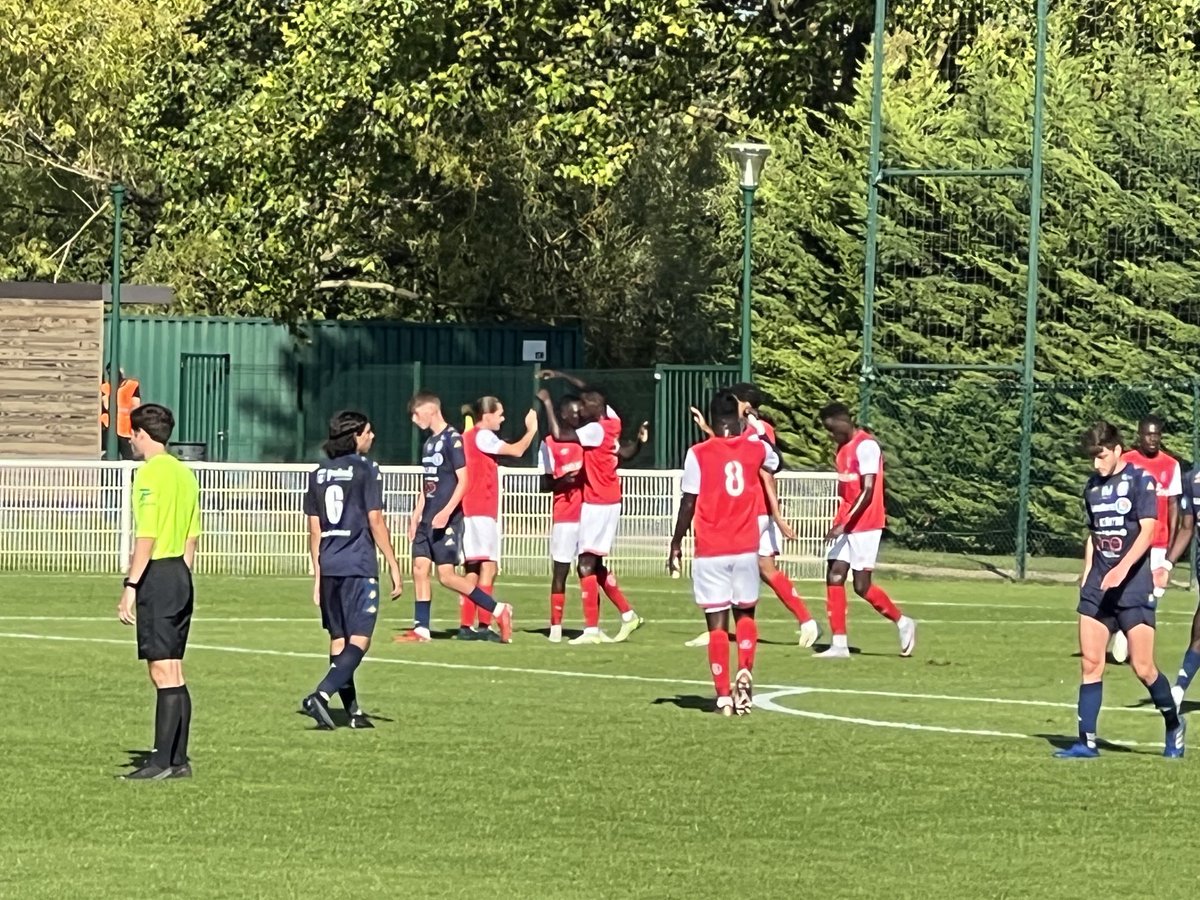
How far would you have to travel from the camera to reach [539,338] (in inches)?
1743

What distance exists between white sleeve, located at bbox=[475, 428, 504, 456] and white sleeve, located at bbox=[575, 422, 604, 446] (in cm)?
66

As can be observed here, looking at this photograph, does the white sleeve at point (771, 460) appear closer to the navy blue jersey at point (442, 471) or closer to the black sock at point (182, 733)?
the navy blue jersey at point (442, 471)

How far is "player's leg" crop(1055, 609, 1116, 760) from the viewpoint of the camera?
1374cm

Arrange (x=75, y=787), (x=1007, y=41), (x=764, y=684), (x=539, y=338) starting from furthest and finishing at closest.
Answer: (x=539, y=338) → (x=1007, y=41) → (x=764, y=684) → (x=75, y=787)

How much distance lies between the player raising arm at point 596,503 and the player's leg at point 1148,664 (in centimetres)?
757

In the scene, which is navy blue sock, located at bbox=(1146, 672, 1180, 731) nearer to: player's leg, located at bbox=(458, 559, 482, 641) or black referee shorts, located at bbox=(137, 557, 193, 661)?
black referee shorts, located at bbox=(137, 557, 193, 661)

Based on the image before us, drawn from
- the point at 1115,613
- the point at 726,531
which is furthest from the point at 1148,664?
the point at 726,531

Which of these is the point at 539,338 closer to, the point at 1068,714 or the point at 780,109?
the point at 780,109

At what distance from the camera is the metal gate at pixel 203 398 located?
1666 inches

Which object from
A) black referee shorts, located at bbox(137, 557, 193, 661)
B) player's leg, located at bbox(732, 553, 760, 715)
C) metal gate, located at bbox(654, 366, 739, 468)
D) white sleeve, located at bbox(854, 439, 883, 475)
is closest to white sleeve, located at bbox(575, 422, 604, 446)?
white sleeve, located at bbox(854, 439, 883, 475)

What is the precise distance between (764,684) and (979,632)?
18.0ft

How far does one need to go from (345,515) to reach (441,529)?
5.96 m

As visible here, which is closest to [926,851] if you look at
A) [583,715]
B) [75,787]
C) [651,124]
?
[75,787]

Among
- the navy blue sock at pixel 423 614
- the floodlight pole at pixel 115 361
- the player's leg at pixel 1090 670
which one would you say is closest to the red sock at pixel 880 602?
the navy blue sock at pixel 423 614
